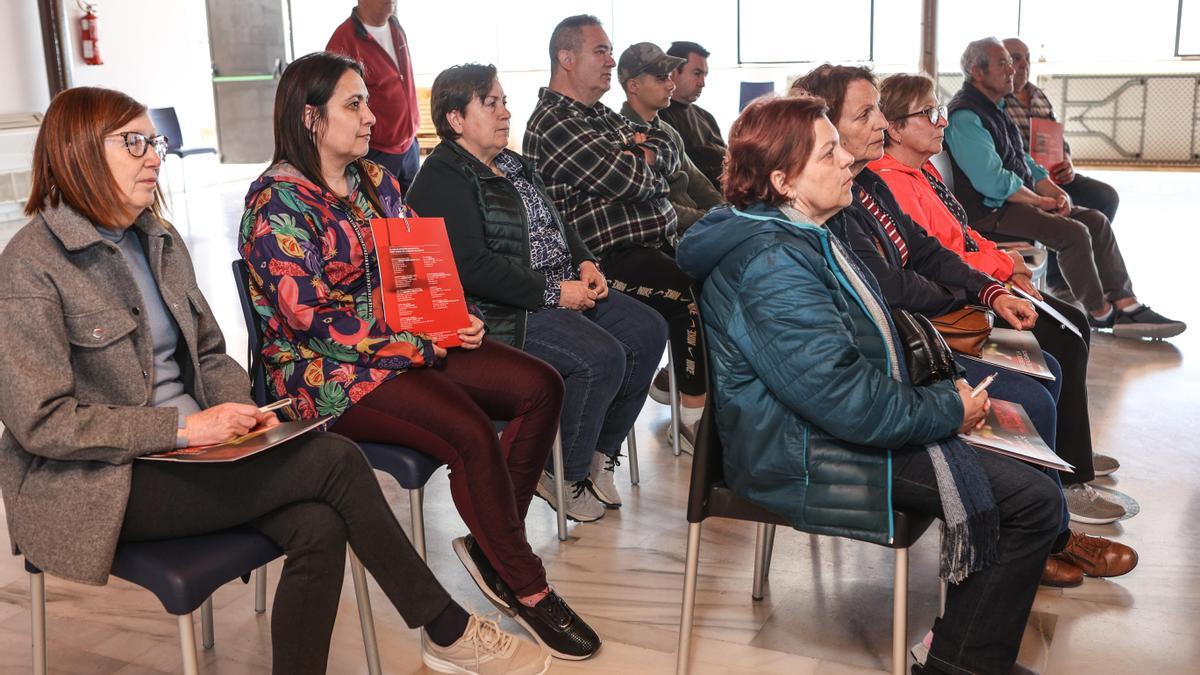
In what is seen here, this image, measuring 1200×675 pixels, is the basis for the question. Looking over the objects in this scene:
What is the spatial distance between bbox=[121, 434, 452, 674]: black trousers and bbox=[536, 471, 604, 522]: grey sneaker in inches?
40.0

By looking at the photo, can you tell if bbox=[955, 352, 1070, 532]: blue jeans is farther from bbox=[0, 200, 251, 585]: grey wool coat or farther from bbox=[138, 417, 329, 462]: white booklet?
bbox=[0, 200, 251, 585]: grey wool coat

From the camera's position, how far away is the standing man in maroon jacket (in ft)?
15.0

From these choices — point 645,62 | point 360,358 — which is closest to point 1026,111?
point 645,62

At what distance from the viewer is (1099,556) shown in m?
2.68

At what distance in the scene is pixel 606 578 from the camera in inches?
108

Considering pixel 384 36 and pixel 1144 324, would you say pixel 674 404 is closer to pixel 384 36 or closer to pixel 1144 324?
pixel 384 36

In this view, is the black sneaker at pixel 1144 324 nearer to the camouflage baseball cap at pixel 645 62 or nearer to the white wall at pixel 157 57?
the camouflage baseball cap at pixel 645 62

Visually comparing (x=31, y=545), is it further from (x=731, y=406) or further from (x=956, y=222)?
(x=956, y=222)

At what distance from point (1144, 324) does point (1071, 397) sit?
2.27m

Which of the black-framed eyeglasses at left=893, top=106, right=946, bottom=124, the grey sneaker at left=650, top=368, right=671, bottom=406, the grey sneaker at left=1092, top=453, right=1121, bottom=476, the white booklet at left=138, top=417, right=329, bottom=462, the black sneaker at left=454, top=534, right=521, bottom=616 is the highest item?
the black-framed eyeglasses at left=893, top=106, right=946, bottom=124

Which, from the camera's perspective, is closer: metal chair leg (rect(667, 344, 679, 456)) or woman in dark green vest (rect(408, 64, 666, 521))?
woman in dark green vest (rect(408, 64, 666, 521))

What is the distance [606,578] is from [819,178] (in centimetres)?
110

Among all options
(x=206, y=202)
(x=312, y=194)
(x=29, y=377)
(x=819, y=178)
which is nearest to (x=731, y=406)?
(x=819, y=178)

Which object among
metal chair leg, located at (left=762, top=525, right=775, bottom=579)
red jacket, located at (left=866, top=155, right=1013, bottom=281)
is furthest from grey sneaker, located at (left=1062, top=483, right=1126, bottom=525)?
metal chair leg, located at (left=762, top=525, right=775, bottom=579)
